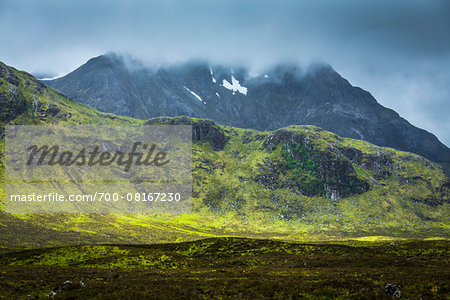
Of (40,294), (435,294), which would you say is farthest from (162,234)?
(435,294)

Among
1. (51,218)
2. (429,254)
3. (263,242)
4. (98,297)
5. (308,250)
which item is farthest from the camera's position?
(51,218)

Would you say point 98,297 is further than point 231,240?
No

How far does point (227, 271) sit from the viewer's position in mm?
50188

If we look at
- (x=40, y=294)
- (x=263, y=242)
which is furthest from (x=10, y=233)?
(x=40, y=294)

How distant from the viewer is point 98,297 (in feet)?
88.4

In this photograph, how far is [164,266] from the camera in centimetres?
6319

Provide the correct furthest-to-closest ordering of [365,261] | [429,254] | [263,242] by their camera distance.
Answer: [263,242], [429,254], [365,261]

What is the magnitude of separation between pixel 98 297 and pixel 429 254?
8456 centimetres

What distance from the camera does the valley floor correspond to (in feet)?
92.6

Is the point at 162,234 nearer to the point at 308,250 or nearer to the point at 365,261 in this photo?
the point at 308,250

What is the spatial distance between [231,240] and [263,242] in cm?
1219

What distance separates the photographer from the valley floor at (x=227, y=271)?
92.6 ft

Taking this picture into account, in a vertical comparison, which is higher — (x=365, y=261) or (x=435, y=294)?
(x=435, y=294)

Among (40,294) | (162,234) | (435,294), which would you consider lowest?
(162,234)
